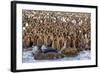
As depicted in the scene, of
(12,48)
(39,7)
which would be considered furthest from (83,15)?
(12,48)

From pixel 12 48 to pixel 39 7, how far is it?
1.27ft

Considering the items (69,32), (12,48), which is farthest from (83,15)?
(12,48)

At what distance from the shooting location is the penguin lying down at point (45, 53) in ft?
5.82

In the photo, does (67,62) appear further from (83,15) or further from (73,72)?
(83,15)

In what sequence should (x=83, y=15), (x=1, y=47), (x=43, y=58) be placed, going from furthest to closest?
(x=83, y=15) < (x=43, y=58) < (x=1, y=47)

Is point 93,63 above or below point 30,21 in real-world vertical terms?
below

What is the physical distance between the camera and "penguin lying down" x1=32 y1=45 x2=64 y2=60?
1.78 meters

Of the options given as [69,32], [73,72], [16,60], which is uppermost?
[69,32]

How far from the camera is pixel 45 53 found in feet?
5.92

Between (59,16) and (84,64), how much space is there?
0.47 meters

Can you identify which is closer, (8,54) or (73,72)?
(8,54)

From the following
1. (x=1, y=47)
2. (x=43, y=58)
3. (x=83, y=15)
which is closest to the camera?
(x=1, y=47)

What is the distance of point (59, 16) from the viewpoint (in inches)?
72.5

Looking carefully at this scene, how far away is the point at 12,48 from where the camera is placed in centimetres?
169
